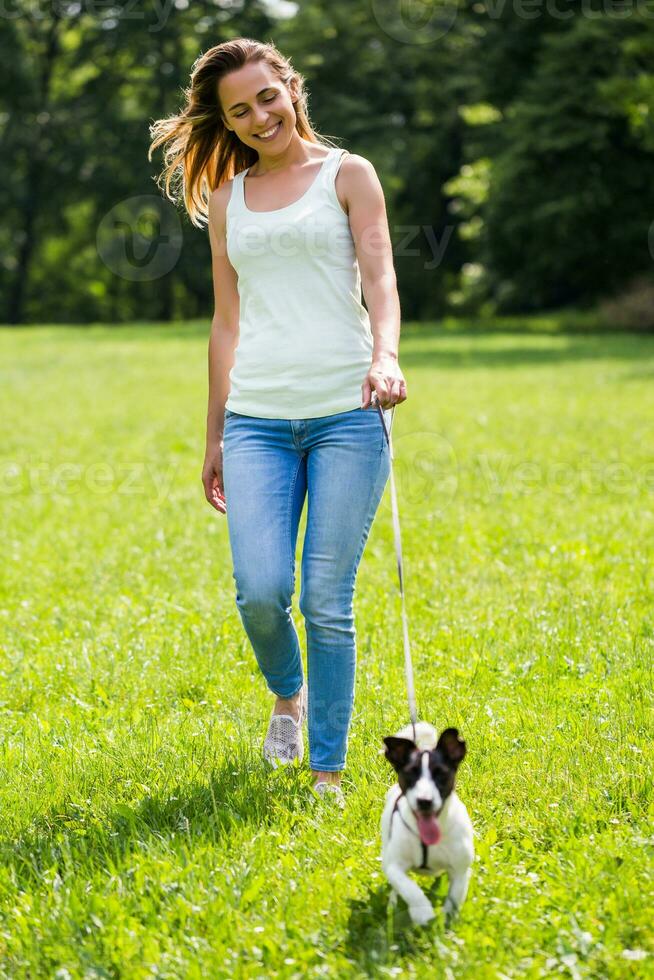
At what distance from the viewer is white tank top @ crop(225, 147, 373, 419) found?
3.76 m

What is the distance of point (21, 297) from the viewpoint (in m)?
50.3

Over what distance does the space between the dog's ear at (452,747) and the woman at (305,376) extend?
800 millimetres

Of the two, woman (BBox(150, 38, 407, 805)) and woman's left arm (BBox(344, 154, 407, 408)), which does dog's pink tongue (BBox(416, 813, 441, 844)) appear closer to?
woman (BBox(150, 38, 407, 805))

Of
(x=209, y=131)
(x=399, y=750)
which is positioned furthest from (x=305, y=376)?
(x=399, y=750)

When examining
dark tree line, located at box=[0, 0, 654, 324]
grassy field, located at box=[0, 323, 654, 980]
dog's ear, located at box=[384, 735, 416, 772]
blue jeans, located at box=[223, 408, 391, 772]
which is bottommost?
grassy field, located at box=[0, 323, 654, 980]

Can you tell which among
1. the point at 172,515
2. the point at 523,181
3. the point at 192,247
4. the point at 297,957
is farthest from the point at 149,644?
the point at 192,247

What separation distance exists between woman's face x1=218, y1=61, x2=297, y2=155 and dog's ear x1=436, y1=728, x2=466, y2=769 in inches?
79.0

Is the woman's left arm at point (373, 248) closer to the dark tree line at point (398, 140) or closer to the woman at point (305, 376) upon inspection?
the woman at point (305, 376)

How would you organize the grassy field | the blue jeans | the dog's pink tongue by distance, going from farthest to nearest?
the blue jeans
the grassy field
the dog's pink tongue

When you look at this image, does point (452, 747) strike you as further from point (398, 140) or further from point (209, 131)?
point (398, 140)

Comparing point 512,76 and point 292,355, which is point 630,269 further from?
point 292,355

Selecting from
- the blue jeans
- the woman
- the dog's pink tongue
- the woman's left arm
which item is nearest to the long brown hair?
the woman

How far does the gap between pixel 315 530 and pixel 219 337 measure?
904mm

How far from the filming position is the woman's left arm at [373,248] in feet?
12.2
